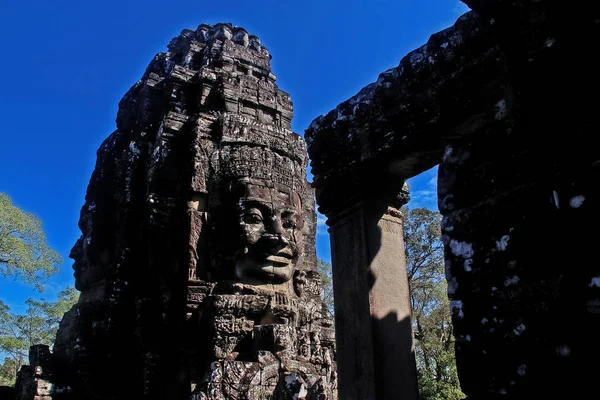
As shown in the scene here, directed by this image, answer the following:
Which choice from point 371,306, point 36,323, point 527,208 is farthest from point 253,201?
point 36,323

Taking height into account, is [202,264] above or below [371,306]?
above

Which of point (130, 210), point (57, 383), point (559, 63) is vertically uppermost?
point (130, 210)

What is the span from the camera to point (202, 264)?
7895mm

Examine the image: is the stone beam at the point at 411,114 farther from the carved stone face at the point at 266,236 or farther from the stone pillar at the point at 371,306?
the carved stone face at the point at 266,236

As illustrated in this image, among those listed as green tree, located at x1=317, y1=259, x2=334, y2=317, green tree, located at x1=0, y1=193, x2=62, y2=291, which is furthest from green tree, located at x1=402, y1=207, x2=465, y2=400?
green tree, located at x1=0, y1=193, x2=62, y2=291

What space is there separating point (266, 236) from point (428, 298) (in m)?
11.5

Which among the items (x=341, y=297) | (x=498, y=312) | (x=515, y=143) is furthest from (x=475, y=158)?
(x=341, y=297)

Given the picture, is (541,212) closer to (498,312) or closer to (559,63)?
(498,312)

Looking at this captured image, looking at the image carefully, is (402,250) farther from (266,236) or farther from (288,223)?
(288,223)

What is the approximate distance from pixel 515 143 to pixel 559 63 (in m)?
0.31

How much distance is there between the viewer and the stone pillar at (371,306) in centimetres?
286

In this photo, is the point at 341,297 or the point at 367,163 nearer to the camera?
the point at 367,163

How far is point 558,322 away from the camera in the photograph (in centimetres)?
156

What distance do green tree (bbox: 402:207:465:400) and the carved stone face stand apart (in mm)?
9081
